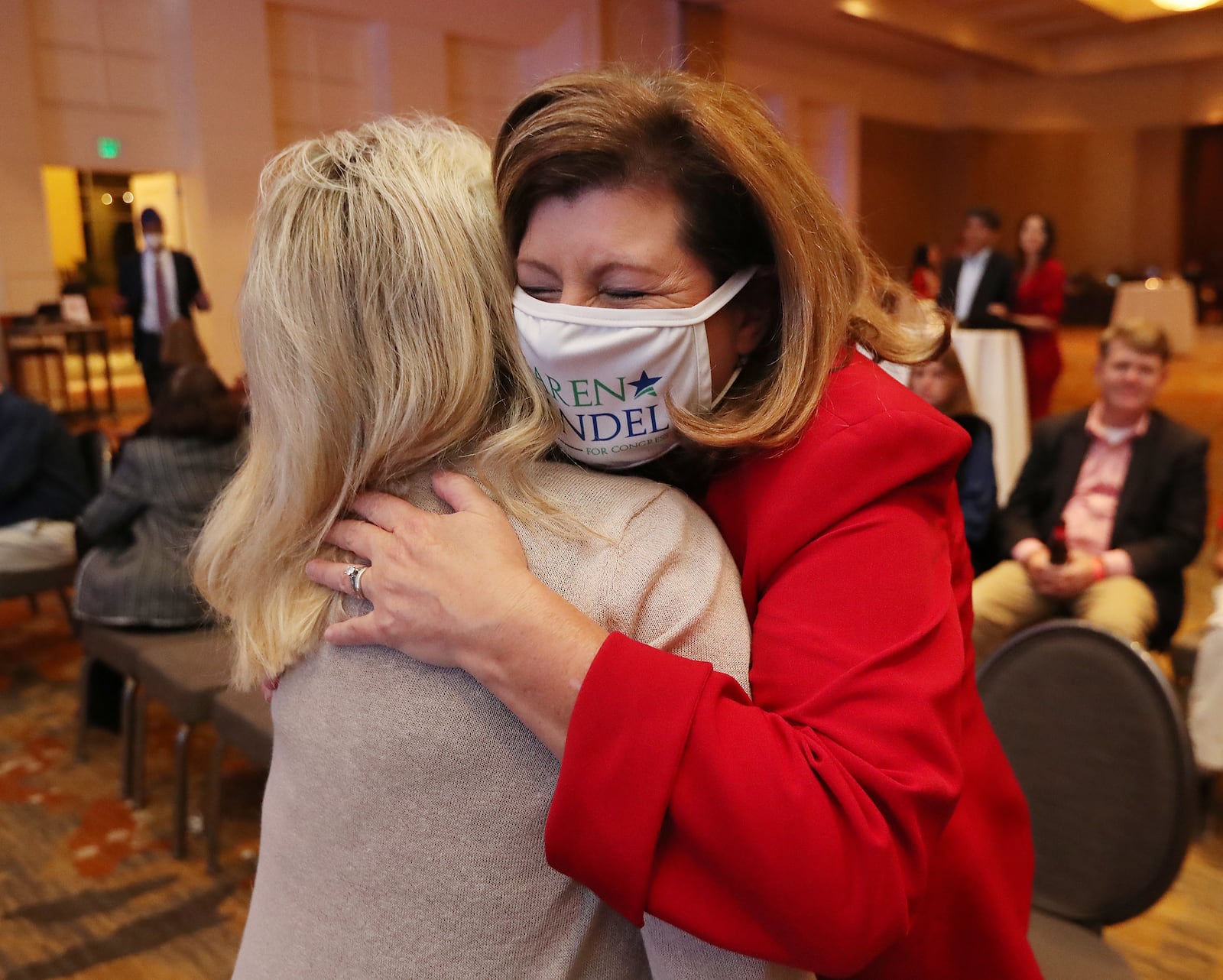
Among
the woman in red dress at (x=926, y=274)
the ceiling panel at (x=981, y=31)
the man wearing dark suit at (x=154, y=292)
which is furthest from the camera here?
the ceiling panel at (x=981, y=31)

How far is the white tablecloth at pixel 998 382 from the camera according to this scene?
4.62 metres

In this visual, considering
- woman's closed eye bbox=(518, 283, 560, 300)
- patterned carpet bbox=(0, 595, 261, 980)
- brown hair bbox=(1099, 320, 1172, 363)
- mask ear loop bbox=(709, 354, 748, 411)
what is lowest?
patterned carpet bbox=(0, 595, 261, 980)

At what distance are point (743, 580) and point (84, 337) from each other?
9.09 metres

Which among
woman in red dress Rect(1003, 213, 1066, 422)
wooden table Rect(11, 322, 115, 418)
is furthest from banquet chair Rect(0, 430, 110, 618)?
woman in red dress Rect(1003, 213, 1066, 422)

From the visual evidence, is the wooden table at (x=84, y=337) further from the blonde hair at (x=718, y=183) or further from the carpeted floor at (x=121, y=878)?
the blonde hair at (x=718, y=183)

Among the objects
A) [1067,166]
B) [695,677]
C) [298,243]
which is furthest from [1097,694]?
[1067,166]

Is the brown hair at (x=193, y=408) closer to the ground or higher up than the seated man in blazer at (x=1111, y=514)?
higher up

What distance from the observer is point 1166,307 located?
11750 mm

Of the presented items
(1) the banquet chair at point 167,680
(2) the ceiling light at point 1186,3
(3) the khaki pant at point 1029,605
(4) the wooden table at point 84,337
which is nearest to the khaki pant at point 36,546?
(1) the banquet chair at point 167,680

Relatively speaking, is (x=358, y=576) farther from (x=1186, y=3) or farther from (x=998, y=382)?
(x=1186, y=3)

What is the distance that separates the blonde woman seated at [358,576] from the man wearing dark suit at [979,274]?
19.2ft

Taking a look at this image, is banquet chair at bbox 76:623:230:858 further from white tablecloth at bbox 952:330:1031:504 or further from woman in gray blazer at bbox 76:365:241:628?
white tablecloth at bbox 952:330:1031:504

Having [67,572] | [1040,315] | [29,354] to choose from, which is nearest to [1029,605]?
[67,572]

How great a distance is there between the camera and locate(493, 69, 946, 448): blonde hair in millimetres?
863
